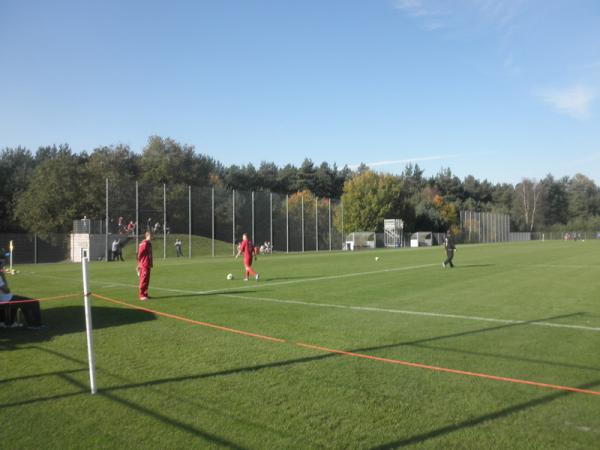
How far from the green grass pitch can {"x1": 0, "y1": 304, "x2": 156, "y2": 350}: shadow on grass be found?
0.17 ft

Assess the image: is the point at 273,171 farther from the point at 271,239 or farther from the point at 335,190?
the point at 271,239

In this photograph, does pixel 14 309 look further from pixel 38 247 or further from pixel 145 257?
pixel 38 247

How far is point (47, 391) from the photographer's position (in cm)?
593

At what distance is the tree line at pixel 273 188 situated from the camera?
186 feet

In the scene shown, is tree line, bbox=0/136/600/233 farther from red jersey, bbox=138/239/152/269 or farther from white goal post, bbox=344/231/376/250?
red jersey, bbox=138/239/152/269

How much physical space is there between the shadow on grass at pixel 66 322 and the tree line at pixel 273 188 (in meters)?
34.2

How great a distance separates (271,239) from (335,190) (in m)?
50.6

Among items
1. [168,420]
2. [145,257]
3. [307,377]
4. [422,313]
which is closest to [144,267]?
[145,257]

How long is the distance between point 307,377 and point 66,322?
6444 mm

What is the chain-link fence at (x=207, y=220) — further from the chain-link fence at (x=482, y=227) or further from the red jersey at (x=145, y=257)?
the chain-link fence at (x=482, y=227)

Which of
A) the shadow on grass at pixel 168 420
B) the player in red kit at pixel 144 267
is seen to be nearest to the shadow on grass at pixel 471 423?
the shadow on grass at pixel 168 420

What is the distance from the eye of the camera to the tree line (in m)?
56.6

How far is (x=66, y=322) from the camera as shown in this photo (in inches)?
407

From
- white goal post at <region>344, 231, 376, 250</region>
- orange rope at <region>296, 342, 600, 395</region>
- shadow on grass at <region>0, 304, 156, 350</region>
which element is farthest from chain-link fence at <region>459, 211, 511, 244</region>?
orange rope at <region>296, 342, 600, 395</region>
